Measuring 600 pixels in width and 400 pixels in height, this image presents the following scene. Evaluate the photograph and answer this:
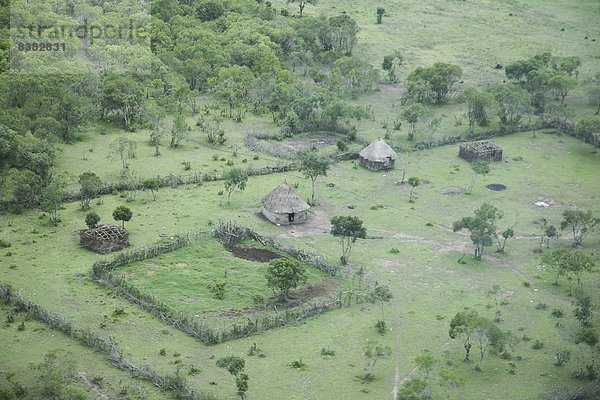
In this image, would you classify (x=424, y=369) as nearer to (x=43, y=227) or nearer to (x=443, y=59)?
(x=43, y=227)

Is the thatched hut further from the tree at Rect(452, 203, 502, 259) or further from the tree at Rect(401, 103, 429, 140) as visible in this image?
the tree at Rect(452, 203, 502, 259)

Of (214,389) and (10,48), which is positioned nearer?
(214,389)

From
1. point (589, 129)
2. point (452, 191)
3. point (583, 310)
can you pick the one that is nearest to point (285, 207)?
point (452, 191)

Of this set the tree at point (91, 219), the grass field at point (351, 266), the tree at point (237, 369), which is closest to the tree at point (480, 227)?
the grass field at point (351, 266)

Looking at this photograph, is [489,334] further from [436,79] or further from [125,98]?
[436,79]

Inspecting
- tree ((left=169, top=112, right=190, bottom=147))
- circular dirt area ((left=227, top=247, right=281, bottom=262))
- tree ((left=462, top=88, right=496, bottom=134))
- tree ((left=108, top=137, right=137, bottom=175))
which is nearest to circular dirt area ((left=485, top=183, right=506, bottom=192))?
tree ((left=462, top=88, right=496, bottom=134))

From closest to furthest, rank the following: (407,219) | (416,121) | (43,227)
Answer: (43,227) < (407,219) < (416,121)

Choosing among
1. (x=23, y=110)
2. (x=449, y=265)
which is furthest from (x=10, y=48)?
(x=449, y=265)
